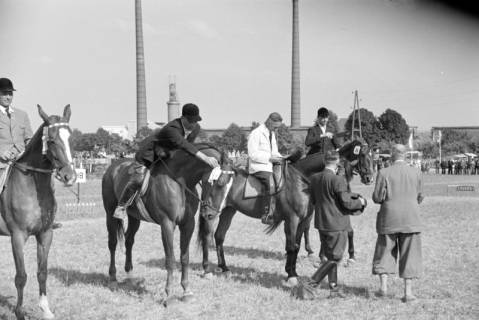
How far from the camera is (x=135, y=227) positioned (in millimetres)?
9969

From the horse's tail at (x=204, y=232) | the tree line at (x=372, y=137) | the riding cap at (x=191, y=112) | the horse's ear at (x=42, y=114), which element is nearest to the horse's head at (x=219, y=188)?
the horse's tail at (x=204, y=232)

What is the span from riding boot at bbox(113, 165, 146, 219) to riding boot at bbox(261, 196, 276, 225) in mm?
2749

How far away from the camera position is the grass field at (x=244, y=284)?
766cm

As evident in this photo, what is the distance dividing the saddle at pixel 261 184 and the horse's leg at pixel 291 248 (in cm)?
62

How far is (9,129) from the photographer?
305 inches

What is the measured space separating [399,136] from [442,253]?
305 feet

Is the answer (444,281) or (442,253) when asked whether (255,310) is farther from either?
(442,253)

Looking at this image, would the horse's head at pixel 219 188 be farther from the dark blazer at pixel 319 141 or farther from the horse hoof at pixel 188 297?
the dark blazer at pixel 319 141

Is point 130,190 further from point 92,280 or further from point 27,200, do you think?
point 92,280

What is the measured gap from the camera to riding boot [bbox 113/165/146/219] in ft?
28.1

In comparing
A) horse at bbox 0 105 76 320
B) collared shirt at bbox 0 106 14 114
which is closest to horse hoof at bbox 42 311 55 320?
horse at bbox 0 105 76 320

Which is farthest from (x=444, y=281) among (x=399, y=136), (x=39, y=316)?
(x=399, y=136)

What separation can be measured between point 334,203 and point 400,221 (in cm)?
104

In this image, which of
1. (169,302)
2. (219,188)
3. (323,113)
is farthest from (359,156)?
(169,302)
